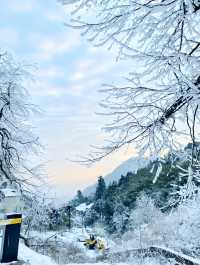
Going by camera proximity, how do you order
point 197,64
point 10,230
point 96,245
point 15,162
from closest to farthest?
point 197,64, point 10,230, point 15,162, point 96,245

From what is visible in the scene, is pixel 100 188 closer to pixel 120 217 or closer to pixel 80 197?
pixel 120 217

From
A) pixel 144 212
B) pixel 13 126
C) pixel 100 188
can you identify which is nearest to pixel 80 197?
pixel 100 188

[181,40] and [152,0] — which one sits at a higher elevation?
[152,0]

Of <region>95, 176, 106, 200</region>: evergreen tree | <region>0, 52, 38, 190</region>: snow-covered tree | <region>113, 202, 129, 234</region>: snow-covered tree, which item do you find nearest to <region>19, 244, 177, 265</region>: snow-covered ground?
<region>0, 52, 38, 190</region>: snow-covered tree

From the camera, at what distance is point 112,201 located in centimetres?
7894

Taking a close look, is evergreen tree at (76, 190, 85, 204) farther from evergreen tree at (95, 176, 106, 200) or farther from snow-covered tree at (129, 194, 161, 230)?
snow-covered tree at (129, 194, 161, 230)

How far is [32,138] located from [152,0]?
10.5m

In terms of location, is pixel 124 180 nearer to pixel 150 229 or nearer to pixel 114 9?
pixel 150 229

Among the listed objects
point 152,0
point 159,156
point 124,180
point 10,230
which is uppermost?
point 124,180

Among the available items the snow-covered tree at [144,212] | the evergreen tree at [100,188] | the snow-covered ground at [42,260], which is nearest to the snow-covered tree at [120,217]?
the snow-covered tree at [144,212]

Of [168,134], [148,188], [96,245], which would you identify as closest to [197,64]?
[168,134]

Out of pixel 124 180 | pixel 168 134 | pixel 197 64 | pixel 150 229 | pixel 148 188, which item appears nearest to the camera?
pixel 197 64

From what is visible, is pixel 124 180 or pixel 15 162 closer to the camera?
pixel 15 162

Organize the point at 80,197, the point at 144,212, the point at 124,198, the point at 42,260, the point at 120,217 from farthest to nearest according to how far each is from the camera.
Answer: the point at 80,197
the point at 124,198
the point at 120,217
the point at 144,212
the point at 42,260
